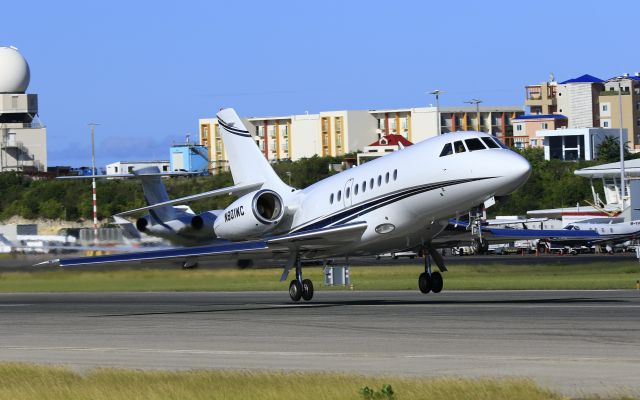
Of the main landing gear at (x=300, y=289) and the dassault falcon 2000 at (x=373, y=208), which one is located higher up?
the dassault falcon 2000 at (x=373, y=208)

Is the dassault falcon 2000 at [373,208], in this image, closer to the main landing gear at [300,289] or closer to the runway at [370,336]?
the main landing gear at [300,289]

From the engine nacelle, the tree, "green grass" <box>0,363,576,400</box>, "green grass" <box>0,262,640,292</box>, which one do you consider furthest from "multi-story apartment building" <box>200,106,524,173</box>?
"green grass" <box>0,363,576,400</box>

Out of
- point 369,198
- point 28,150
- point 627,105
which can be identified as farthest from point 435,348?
point 627,105

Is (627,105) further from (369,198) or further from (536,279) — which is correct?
(369,198)

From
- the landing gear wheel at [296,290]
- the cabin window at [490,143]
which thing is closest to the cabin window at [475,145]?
the cabin window at [490,143]

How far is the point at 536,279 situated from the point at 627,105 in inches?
6100

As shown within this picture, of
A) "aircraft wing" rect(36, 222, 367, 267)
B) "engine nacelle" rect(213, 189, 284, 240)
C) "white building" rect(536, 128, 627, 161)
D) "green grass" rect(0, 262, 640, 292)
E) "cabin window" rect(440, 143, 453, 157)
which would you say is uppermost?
"white building" rect(536, 128, 627, 161)

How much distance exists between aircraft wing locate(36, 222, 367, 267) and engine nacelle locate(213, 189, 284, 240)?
229 centimetres

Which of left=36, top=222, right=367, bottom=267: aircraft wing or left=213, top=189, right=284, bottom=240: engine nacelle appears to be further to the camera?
left=213, top=189, right=284, bottom=240: engine nacelle

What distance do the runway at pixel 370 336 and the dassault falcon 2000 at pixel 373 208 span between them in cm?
171

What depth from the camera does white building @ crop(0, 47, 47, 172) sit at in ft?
446

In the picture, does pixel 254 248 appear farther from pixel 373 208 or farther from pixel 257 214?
pixel 373 208

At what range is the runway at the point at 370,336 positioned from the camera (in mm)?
19234

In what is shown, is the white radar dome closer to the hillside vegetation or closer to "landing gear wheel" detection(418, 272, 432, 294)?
the hillside vegetation
